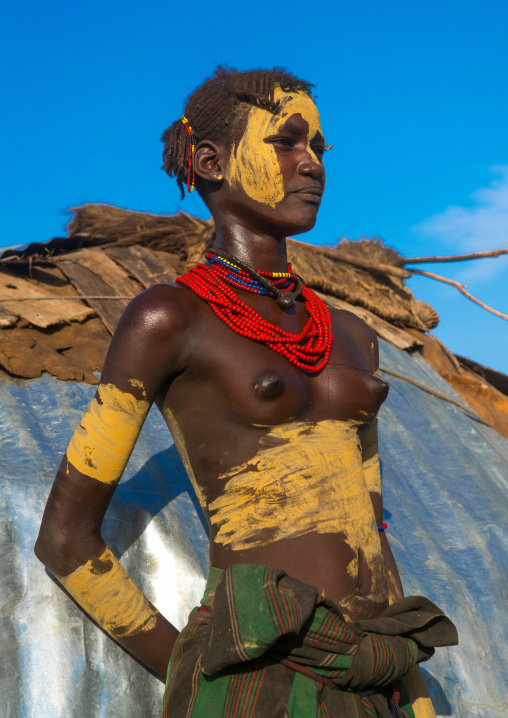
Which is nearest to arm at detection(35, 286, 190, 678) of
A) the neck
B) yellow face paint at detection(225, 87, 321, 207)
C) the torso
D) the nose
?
the torso

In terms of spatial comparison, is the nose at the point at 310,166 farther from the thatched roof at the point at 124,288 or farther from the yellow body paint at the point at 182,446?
the thatched roof at the point at 124,288

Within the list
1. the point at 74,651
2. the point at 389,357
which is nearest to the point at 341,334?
the point at 74,651

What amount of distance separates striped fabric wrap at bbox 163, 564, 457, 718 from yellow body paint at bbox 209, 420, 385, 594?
0.23m

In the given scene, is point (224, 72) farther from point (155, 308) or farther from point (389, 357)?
point (389, 357)

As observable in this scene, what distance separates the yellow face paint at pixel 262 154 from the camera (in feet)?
7.50

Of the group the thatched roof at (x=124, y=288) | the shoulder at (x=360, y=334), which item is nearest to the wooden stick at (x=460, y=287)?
the thatched roof at (x=124, y=288)

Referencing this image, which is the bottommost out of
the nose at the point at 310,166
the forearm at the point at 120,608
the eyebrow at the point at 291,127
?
the forearm at the point at 120,608

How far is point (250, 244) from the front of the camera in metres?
2.39

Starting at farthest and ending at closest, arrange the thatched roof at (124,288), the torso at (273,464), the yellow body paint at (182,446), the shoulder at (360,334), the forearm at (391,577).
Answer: the thatched roof at (124,288) → the shoulder at (360,334) → the forearm at (391,577) → the yellow body paint at (182,446) → the torso at (273,464)

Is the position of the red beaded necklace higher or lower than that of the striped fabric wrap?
higher

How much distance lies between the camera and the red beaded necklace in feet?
7.05

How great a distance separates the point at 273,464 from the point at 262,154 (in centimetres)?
102

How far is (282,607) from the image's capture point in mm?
1624

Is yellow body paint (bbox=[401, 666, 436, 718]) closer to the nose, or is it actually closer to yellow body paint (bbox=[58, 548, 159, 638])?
yellow body paint (bbox=[58, 548, 159, 638])
